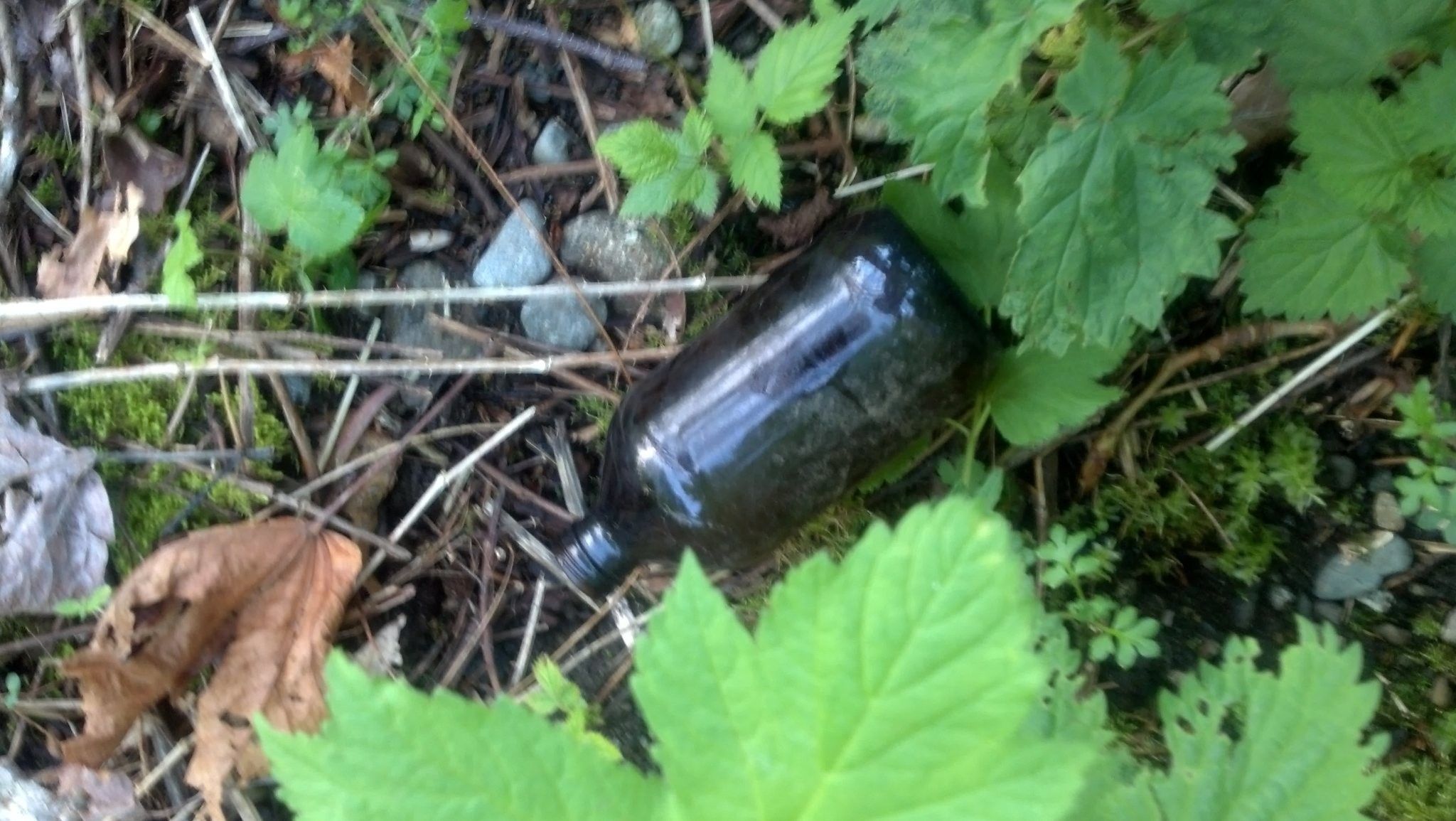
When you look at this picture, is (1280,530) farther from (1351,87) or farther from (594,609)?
(594,609)

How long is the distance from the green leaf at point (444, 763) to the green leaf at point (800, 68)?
45.9 inches

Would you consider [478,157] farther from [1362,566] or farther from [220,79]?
[1362,566]

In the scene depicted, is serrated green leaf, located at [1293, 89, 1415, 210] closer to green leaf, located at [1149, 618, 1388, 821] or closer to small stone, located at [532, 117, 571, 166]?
green leaf, located at [1149, 618, 1388, 821]

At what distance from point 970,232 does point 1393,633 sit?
3.56 ft

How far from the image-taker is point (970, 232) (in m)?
1.74

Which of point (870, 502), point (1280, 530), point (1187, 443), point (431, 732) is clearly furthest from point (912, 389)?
point (431, 732)

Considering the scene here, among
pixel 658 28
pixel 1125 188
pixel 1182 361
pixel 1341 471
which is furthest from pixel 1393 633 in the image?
pixel 658 28

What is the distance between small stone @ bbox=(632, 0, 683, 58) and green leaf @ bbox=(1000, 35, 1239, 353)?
2.94 feet

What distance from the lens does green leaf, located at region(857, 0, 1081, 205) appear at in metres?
1.30

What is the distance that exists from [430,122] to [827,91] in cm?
83

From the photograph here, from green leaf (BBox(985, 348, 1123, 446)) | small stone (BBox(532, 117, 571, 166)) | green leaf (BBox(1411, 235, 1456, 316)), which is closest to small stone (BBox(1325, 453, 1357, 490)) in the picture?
green leaf (BBox(1411, 235, 1456, 316))

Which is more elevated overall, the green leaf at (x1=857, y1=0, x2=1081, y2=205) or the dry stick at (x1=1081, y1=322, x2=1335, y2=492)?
the green leaf at (x1=857, y1=0, x2=1081, y2=205)

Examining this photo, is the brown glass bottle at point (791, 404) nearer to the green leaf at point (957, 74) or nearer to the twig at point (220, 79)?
the green leaf at point (957, 74)

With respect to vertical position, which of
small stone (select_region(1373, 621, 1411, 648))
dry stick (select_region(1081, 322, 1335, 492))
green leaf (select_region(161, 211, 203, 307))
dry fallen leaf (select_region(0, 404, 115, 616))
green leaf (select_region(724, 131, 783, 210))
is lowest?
small stone (select_region(1373, 621, 1411, 648))
